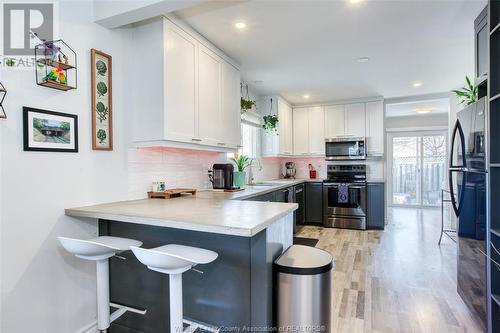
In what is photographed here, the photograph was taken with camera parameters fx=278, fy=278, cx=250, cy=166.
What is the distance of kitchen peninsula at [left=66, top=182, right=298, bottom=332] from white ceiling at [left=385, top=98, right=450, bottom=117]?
5.06 m

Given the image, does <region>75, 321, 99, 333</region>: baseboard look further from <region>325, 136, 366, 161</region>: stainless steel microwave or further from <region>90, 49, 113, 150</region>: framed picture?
<region>325, 136, 366, 161</region>: stainless steel microwave

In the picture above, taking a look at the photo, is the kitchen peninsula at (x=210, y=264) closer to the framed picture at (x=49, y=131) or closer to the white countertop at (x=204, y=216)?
the white countertop at (x=204, y=216)

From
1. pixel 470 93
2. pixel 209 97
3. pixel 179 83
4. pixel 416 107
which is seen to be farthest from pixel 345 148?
pixel 179 83

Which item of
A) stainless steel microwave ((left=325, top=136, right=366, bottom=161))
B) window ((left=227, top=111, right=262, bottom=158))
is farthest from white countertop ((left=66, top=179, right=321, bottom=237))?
stainless steel microwave ((left=325, top=136, right=366, bottom=161))

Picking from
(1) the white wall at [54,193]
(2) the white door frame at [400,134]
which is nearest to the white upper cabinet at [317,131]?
(2) the white door frame at [400,134]

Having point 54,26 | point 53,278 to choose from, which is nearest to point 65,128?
point 54,26

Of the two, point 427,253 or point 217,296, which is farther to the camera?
point 427,253

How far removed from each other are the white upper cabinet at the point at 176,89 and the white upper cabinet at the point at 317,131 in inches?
127

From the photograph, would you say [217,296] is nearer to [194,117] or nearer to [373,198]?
[194,117]

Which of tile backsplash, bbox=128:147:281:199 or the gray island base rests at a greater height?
tile backsplash, bbox=128:147:281:199

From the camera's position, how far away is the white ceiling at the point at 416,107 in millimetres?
5609

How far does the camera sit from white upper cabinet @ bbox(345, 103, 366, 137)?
17.8 feet

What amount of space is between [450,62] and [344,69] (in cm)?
129

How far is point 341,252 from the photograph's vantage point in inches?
151
